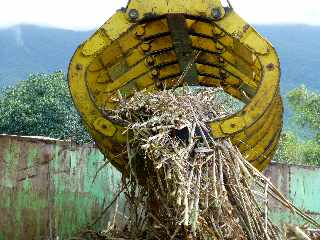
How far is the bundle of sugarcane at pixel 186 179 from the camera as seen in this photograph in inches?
155

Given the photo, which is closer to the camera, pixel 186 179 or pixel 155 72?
pixel 186 179

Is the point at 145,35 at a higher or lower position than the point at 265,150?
higher

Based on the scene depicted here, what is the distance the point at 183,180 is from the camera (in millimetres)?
3867

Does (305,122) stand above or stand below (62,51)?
below

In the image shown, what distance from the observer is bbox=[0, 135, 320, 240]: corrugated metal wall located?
19.4 feet

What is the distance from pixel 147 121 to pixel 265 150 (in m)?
1.26

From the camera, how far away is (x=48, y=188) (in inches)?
241

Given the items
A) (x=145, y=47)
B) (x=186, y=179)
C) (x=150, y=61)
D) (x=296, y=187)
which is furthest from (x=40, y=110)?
(x=186, y=179)

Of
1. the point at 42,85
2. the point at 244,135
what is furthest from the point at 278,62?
the point at 42,85

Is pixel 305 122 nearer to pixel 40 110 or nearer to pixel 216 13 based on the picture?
pixel 40 110

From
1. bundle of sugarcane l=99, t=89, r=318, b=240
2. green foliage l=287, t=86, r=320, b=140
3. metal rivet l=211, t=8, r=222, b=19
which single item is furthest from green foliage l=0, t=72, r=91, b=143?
metal rivet l=211, t=8, r=222, b=19

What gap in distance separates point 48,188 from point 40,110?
56.9 ft

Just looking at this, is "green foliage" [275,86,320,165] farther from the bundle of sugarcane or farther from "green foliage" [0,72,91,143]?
the bundle of sugarcane

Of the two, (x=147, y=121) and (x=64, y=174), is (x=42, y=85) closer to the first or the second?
(x=64, y=174)
